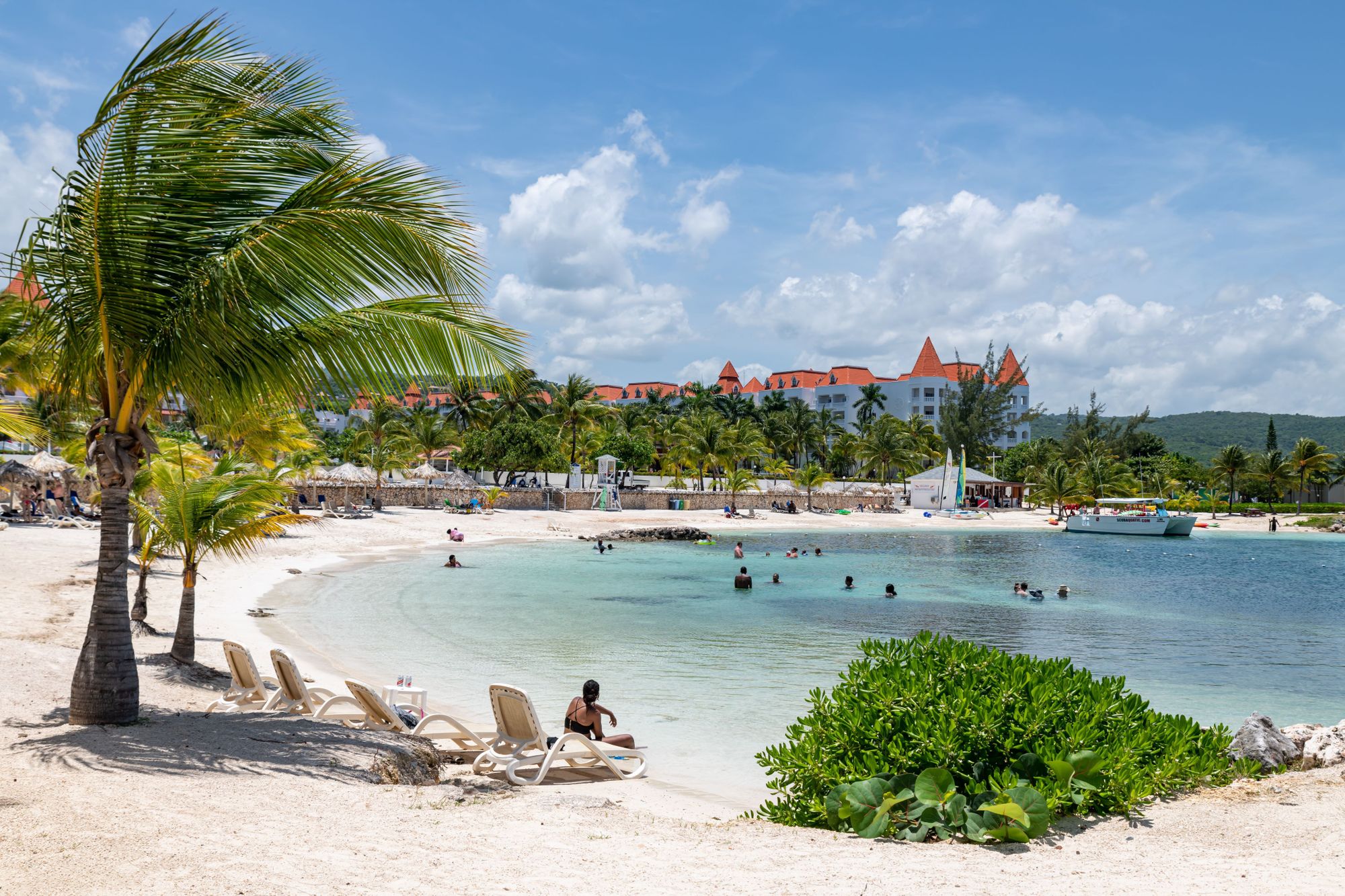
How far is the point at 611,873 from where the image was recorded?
3.98 m

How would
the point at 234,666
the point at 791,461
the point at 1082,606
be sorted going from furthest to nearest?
the point at 791,461 → the point at 1082,606 → the point at 234,666

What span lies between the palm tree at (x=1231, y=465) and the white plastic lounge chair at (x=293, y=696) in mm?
83838

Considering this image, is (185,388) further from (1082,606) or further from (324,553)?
(324,553)

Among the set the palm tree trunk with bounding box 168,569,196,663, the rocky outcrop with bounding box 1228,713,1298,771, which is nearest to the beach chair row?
the palm tree trunk with bounding box 168,569,196,663

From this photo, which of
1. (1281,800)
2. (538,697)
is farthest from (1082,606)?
(1281,800)

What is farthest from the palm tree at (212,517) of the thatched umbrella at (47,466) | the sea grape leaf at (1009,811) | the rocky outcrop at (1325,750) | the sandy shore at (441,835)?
the thatched umbrella at (47,466)

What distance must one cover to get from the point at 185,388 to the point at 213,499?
401cm

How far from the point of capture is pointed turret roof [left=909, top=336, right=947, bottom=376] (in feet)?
350

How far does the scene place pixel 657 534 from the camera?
42.9 metres

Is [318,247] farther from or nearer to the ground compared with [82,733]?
farther from the ground

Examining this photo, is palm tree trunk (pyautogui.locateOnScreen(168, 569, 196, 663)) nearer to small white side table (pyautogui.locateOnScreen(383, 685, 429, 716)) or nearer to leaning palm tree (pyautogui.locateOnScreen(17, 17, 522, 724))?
small white side table (pyautogui.locateOnScreen(383, 685, 429, 716))

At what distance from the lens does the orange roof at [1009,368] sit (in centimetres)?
10175

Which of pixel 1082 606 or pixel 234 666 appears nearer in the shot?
pixel 234 666

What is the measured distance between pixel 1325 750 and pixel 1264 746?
0.52 m
